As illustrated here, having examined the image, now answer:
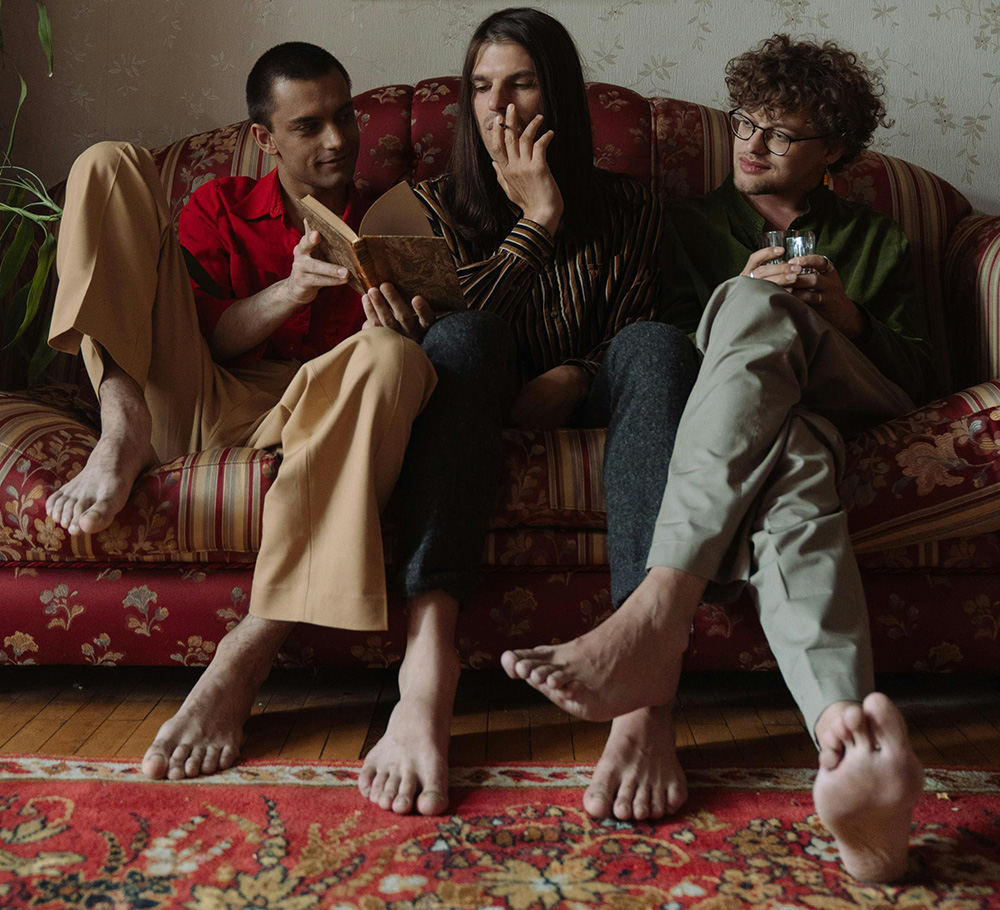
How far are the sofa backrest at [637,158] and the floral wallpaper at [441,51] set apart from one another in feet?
0.80

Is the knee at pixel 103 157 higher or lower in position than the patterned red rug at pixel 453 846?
higher

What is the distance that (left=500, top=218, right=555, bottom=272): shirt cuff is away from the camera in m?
1.47

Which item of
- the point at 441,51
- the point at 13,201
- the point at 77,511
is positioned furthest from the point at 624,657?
the point at 441,51

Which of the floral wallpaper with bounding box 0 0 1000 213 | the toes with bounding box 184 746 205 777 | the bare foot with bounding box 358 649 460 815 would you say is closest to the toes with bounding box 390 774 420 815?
the bare foot with bounding box 358 649 460 815

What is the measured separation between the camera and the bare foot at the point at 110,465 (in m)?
1.26

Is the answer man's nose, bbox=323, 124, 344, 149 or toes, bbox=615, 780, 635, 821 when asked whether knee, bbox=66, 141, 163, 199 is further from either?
toes, bbox=615, 780, 635, 821

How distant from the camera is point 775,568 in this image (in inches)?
42.2

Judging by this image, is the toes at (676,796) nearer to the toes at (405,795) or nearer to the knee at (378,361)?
the toes at (405,795)

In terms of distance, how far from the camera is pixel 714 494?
1.10m

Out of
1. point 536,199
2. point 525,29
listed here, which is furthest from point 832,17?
point 536,199

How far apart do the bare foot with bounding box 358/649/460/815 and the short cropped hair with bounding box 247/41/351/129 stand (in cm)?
99

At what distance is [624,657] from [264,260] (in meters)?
0.97

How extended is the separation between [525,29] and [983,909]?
1.35 m

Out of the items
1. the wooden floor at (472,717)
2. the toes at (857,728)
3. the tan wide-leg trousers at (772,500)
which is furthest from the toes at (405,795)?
the toes at (857,728)
